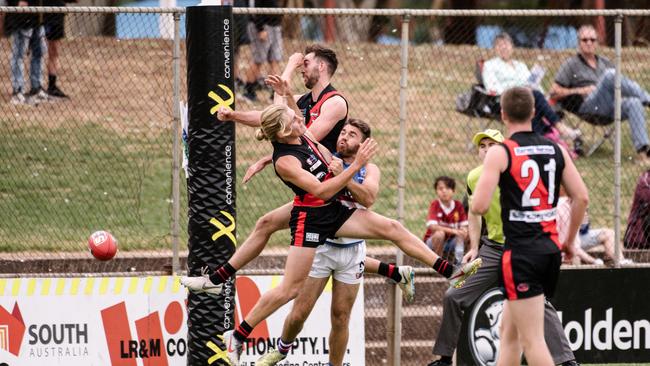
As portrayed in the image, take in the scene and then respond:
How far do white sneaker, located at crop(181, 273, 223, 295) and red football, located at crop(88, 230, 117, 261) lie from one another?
852 mm

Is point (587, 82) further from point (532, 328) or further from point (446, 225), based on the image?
point (532, 328)

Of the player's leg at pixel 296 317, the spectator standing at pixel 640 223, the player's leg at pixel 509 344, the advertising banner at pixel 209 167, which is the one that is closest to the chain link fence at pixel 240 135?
the spectator standing at pixel 640 223

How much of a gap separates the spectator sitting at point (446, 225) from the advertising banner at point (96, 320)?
6.58 ft

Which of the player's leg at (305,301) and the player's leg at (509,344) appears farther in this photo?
the player's leg at (305,301)

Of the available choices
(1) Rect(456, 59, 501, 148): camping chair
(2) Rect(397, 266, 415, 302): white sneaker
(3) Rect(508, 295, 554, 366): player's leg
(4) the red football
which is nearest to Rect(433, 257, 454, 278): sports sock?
(2) Rect(397, 266, 415, 302): white sneaker

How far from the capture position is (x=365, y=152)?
27.5ft

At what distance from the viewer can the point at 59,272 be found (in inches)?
410

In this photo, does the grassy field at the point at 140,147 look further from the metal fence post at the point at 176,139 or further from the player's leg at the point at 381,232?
the player's leg at the point at 381,232

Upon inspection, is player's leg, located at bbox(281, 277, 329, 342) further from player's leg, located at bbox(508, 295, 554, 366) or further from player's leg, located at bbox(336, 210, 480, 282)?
player's leg, located at bbox(508, 295, 554, 366)

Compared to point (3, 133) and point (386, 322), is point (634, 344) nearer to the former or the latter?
point (386, 322)

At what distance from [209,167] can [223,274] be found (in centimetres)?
84

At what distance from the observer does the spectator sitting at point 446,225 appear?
1118cm

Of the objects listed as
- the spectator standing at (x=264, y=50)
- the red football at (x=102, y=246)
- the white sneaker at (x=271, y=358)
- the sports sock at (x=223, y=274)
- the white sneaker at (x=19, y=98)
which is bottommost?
the white sneaker at (x=271, y=358)

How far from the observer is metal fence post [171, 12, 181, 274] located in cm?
960
